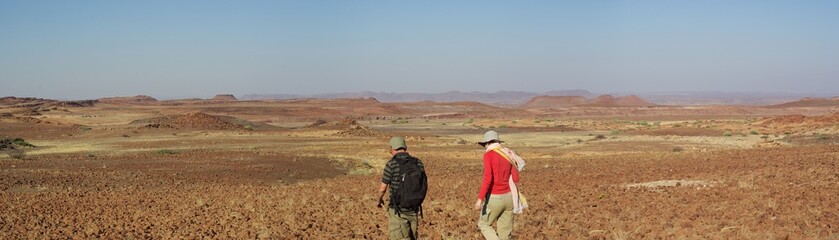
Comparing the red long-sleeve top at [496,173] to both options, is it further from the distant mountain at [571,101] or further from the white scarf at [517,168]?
the distant mountain at [571,101]

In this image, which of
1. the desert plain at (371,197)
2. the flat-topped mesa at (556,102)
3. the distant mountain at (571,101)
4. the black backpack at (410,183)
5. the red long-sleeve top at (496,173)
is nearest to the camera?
the black backpack at (410,183)

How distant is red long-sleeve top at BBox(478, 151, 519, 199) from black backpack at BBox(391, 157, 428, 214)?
691 millimetres

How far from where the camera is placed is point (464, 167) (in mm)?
27891

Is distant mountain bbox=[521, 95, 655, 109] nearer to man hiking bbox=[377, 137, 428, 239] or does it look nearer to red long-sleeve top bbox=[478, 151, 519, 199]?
red long-sleeve top bbox=[478, 151, 519, 199]

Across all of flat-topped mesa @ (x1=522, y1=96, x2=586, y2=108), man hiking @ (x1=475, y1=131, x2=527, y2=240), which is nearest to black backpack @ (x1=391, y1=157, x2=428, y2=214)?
man hiking @ (x1=475, y1=131, x2=527, y2=240)

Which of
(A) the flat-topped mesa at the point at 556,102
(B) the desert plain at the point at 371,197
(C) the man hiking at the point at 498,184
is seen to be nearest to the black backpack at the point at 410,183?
(C) the man hiking at the point at 498,184

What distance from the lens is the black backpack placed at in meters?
7.81

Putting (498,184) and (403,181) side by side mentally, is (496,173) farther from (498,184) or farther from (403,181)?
(403,181)

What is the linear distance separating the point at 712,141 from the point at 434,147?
17.8 metres

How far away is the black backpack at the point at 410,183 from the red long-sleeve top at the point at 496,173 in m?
0.69

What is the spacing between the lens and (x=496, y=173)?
795 centimetres

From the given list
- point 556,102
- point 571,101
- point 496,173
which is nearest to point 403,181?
point 496,173

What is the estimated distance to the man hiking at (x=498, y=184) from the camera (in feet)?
26.1

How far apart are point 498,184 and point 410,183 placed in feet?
3.26
